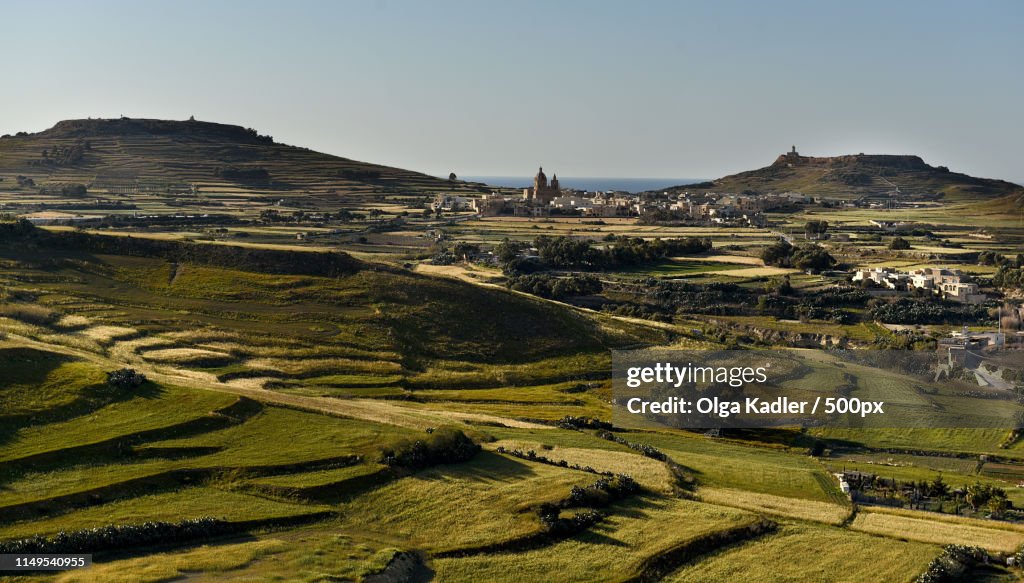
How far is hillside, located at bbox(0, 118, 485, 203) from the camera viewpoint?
155 meters

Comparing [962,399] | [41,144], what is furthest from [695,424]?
[41,144]

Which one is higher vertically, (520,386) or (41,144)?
(41,144)

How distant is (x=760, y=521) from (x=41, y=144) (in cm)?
19139

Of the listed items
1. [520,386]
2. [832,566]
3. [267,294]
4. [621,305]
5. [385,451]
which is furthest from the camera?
[621,305]

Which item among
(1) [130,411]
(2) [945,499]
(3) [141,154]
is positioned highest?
(3) [141,154]

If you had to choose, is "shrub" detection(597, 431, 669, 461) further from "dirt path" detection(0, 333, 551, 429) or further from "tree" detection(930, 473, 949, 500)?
"tree" detection(930, 473, 949, 500)

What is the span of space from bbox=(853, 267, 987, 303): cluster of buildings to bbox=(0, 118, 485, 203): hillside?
313ft

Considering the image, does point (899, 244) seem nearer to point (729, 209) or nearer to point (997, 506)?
point (729, 209)

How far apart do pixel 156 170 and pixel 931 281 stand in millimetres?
135012

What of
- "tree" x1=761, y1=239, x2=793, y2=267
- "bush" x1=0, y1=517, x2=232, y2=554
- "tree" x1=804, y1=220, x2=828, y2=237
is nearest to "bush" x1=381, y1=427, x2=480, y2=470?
"bush" x1=0, y1=517, x2=232, y2=554

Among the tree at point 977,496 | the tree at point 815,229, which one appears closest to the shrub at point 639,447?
the tree at point 977,496

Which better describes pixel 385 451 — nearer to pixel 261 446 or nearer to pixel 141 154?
pixel 261 446

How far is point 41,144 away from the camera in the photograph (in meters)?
188

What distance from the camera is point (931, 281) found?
9412 centimetres
